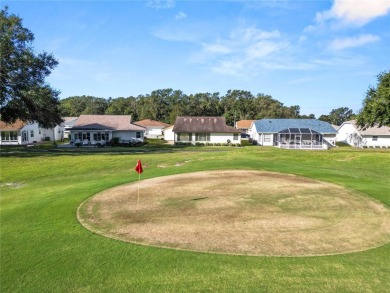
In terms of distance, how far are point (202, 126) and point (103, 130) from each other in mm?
18437

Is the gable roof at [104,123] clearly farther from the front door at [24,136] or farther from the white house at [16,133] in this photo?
the front door at [24,136]

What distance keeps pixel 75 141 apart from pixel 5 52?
2356 centimetres

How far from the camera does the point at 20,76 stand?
114ft

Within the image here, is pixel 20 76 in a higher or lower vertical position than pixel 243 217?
higher

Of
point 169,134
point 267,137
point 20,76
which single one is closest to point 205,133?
point 267,137

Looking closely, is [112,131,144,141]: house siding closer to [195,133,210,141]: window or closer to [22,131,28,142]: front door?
[195,133,210,141]: window

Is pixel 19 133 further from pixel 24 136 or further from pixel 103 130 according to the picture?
pixel 103 130

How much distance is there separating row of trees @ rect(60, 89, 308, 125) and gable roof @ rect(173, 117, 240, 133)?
132ft

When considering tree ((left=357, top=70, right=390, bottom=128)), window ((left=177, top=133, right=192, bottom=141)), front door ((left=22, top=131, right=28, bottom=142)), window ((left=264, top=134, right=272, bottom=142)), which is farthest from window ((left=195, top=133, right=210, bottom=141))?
front door ((left=22, top=131, right=28, bottom=142))

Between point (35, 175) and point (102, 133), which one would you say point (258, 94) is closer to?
point (102, 133)

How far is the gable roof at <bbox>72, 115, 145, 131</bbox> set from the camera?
56.0 metres

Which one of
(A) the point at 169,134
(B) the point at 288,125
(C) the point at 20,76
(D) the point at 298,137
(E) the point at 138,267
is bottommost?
(E) the point at 138,267

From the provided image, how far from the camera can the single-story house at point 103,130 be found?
55.0 meters

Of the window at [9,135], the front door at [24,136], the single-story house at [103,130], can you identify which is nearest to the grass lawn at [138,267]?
the single-story house at [103,130]
